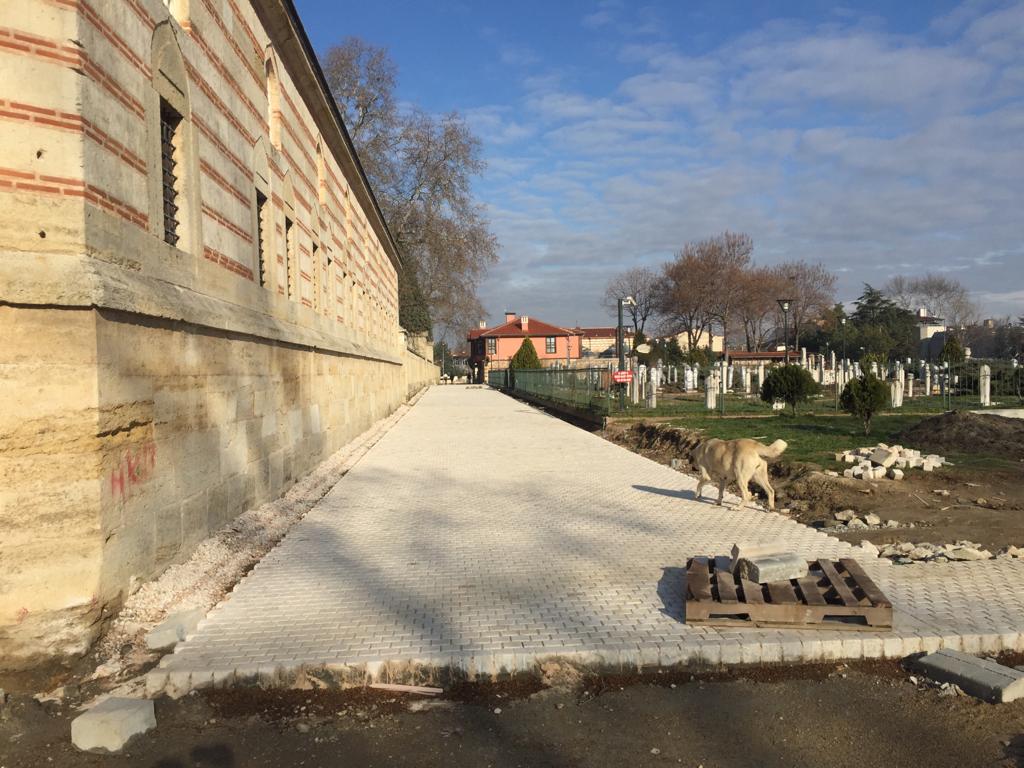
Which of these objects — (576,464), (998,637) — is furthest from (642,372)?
(998,637)

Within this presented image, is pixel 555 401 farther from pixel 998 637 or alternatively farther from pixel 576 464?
pixel 998 637

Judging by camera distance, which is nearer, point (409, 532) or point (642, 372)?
point (409, 532)

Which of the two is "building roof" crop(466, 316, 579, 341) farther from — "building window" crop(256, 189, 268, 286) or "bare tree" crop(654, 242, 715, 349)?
"building window" crop(256, 189, 268, 286)

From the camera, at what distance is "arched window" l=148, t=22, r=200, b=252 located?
539cm

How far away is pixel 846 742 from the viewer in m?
2.96

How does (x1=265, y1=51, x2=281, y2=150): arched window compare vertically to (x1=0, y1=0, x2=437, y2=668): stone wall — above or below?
above

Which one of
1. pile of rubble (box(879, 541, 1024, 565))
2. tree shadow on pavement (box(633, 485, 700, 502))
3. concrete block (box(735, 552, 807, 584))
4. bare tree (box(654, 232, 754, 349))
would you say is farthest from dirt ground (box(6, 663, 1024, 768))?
bare tree (box(654, 232, 754, 349))

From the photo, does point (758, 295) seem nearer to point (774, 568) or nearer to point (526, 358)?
point (526, 358)

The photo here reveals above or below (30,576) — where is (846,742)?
below

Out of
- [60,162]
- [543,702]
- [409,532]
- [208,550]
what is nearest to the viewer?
[543,702]

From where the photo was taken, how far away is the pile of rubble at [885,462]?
922cm

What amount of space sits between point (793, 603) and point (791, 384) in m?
16.6

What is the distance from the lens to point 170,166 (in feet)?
19.7

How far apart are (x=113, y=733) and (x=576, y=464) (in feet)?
28.9
